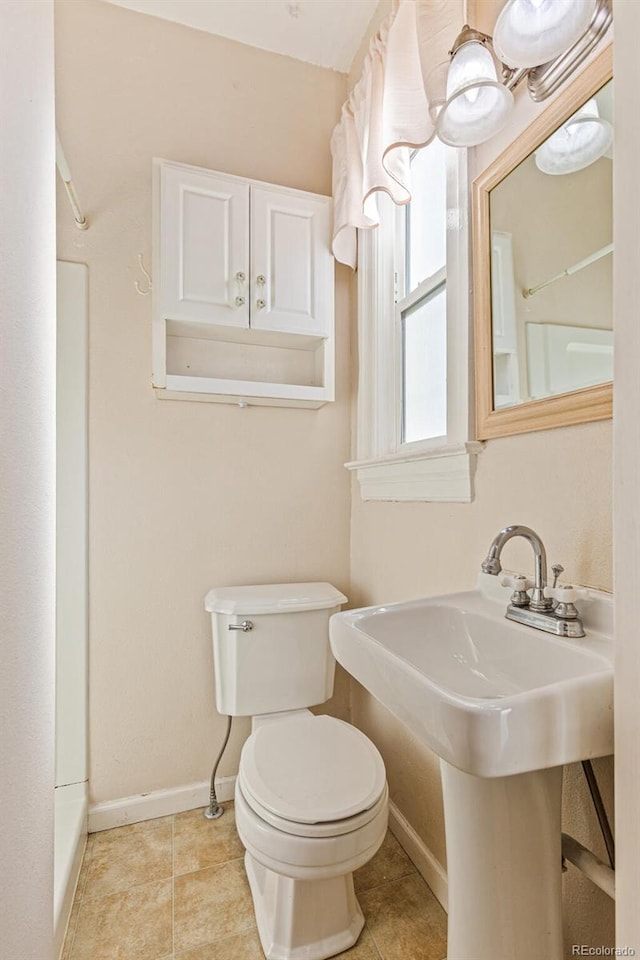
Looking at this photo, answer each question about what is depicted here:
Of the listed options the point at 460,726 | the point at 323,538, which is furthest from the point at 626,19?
the point at 323,538

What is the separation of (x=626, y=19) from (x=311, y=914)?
1640 mm

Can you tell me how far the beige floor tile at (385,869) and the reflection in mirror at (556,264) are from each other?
135 cm

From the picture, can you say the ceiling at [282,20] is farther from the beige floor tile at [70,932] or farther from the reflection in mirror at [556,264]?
the beige floor tile at [70,932]

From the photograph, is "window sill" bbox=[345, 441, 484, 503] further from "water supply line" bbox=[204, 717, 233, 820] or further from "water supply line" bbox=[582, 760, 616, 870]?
"water supply line" bbox=[204, 717, 233, 820]

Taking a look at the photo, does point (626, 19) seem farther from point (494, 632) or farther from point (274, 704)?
point (274, 704)

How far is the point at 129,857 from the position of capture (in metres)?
1.42

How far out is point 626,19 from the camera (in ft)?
1.45

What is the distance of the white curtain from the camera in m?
1.15

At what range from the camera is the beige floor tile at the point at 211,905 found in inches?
46.0

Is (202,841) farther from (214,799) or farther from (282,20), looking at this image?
(282,20)

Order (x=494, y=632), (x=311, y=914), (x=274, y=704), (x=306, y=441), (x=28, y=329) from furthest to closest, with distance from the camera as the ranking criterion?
(x=306, y=441), (x=274, y=704), (x=311, y=914), (x=494, y=632), (x=28, y=329)

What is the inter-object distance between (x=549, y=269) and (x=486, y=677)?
2.67 feet

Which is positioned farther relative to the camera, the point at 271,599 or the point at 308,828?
the point at 271,599

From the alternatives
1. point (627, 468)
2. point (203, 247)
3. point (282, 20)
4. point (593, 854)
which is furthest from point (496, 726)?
point (282, 20)
